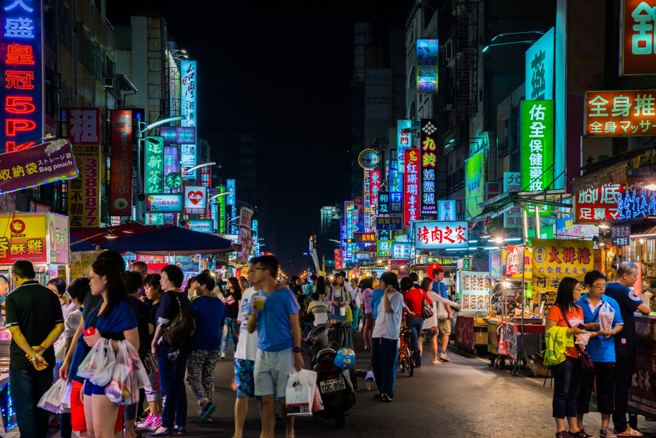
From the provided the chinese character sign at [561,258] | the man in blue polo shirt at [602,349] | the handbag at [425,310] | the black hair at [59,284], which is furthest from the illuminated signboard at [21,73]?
the man in blue polo shirt at [602,349]

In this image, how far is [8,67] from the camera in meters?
15.6

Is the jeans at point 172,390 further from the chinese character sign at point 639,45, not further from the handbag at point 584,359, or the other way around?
the chinese character sign at point 639,45

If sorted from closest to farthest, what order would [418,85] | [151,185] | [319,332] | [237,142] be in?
[319,332] → [151,185] → [418,85] → [237,142]

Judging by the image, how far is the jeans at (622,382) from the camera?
862 centimetres

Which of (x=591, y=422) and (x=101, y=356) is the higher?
(x=101, y=356)

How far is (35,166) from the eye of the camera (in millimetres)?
10195

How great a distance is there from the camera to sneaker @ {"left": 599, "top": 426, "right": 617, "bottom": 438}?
8.46 meters

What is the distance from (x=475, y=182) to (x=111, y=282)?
30.2 meters

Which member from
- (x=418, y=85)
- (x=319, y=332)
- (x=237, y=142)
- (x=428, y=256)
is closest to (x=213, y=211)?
(x=418, y=85)

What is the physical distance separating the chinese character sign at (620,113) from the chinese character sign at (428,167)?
25382mm

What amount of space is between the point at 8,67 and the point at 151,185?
13.4 m

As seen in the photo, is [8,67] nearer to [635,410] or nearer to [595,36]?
[635,410]

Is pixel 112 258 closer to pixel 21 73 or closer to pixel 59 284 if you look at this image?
pixel 59 284

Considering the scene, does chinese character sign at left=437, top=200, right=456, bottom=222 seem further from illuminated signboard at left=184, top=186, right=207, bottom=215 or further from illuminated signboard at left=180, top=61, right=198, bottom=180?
illuminated signboard at left=180, top=61, right=198, bottom=180
